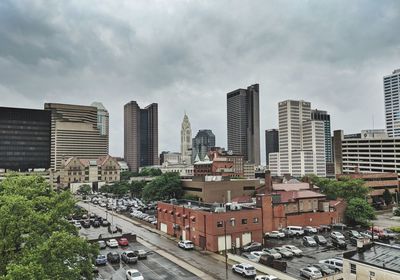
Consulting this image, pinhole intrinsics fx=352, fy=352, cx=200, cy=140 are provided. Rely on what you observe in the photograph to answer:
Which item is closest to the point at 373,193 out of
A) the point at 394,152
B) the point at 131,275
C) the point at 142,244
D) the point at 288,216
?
the point at 394,152

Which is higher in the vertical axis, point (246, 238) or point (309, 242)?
point (246, 238)

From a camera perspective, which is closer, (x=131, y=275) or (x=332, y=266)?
(x=131, y=275)

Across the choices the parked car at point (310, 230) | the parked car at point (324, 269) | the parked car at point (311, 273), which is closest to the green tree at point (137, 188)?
the parked car at point (310, 230)

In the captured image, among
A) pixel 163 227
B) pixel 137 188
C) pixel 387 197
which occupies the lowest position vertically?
pixel 163 227

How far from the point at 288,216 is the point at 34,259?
5355 centimetres

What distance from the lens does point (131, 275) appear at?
38.3m

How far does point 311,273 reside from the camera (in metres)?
38.7

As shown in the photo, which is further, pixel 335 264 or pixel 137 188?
pixel 137 188

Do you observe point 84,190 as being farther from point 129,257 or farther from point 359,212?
point 359,212

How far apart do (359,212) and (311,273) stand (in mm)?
41003

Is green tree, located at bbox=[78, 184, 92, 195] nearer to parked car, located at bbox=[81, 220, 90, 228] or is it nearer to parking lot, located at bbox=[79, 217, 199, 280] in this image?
parked car, located at bbox=[81, 220, 90, 228]

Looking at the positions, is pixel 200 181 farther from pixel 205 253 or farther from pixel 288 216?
pixel 205 253

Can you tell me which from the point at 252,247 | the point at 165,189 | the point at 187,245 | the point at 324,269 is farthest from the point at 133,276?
the point at 165,189

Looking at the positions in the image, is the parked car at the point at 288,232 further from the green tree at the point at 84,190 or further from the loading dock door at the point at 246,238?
the green tree at the point at 84,190
